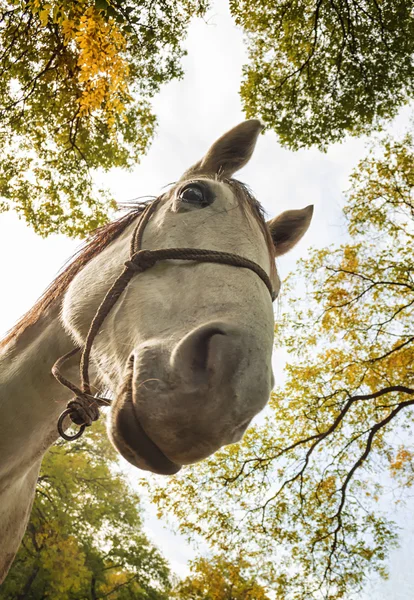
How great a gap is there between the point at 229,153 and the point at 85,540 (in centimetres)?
1777

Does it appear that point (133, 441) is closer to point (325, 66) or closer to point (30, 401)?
point (30, 401)

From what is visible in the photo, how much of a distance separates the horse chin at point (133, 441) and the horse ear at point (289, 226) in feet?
5.66

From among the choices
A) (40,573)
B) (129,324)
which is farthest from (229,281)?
(40,573)

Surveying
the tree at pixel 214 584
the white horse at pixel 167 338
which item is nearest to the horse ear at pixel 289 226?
the white horse at pixel 167 338

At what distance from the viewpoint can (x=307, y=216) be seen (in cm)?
283

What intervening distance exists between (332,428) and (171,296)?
7542 mm

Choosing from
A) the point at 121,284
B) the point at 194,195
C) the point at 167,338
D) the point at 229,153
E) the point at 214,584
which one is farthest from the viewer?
the point at 214,584

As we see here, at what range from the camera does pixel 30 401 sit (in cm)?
235

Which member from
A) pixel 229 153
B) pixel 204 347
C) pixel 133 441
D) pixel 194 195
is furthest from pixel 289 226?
pixel 133 441

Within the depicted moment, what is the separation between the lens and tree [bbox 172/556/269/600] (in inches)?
390

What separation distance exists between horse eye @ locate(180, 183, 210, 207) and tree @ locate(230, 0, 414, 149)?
5.73m

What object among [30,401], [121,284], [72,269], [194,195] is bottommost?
[30,401]

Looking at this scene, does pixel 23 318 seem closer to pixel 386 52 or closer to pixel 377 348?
pixel 386 52

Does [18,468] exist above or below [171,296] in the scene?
below
